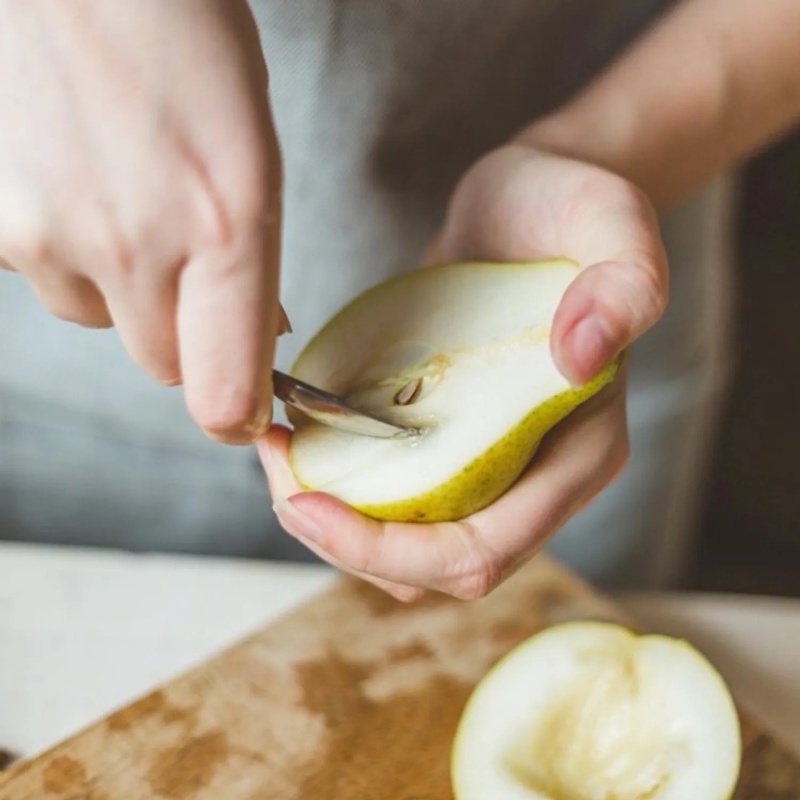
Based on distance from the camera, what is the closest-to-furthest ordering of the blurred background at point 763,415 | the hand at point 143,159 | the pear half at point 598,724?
the hand at point 143,159
the pear half at point 598,724
the blurred background at point 763,415

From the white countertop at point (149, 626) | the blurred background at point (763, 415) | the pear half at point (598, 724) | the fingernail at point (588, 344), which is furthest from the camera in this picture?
the blurred background at point (763, 415)

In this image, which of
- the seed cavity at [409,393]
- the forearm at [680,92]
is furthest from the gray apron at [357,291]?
the seed cavity at [409,393]

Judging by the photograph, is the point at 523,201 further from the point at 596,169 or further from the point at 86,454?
the point at 86,454

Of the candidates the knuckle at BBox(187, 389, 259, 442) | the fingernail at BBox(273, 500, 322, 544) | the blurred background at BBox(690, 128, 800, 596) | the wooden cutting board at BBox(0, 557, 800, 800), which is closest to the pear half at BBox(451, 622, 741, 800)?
the wooden cutting board at BBox(0, 557, 800, 800)

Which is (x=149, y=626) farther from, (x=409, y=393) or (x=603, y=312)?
(x=603, y=312)

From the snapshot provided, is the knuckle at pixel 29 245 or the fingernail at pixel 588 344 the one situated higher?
the knuckle at pixel 29 245

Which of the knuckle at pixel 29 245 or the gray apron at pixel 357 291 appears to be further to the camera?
the gray apron at pixel 357 291

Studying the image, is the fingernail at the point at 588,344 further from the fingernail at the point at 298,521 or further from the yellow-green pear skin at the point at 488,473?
the fingernail at the point at 298,521
